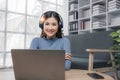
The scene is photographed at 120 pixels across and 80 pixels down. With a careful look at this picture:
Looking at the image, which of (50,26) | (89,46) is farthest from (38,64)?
(89,46)

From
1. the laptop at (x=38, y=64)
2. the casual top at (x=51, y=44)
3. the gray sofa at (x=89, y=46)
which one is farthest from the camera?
the gray sofa at (x=89, y=46)

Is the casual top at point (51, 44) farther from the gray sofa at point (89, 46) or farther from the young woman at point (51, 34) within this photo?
the gray sofa at point (89, 46)

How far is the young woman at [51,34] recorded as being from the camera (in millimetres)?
1258

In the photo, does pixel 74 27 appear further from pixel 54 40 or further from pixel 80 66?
pixel 54 40

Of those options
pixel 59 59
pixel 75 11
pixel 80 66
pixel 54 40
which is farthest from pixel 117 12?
pixel 59 59

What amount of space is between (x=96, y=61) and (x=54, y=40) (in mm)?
1751

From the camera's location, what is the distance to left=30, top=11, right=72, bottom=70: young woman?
1258mm

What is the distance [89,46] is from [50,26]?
2.57 m

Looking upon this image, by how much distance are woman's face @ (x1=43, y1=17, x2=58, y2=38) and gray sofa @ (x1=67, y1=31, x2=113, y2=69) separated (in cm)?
174

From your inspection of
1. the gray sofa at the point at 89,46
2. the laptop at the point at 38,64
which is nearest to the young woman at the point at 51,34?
the laptop at the point at 38,64

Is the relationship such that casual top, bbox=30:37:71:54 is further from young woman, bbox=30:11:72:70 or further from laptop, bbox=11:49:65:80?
laptop, bbox=11:49:65:80

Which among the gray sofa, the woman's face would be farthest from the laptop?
the gray sofa

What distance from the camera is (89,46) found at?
147 inches

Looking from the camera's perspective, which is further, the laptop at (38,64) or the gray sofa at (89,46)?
the gray sofa at (89,46)
